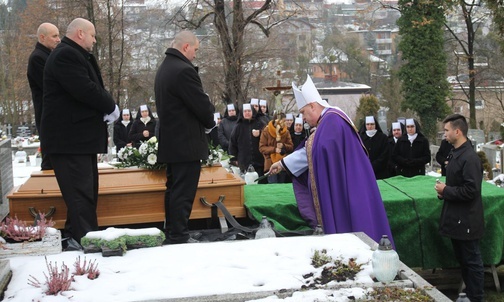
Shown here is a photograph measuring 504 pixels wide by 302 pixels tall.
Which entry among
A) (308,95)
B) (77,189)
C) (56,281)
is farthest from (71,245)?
(308,95)

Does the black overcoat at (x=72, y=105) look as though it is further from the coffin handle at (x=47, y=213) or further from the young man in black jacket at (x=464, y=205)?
the young man in black jacket at (x=464, y=205)

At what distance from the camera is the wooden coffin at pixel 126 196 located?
5.96 m

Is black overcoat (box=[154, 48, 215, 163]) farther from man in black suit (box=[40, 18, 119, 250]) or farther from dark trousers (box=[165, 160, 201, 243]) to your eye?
man in black suit (box=[40, 18, 119, 250])

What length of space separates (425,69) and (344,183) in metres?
18.5

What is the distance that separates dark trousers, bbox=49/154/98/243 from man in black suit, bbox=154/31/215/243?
0.65m

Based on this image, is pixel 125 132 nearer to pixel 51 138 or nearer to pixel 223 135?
pixel 223 135

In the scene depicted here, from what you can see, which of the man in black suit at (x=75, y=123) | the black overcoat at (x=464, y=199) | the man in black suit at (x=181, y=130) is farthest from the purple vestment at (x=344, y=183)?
the man in black suit at (x=75, y=123)

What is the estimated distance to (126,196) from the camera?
615 centimetres

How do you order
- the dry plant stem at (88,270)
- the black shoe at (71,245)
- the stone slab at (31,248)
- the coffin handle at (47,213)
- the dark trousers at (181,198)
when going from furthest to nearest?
the coffin handle at (47,213) < the dark trousers at (181,198) < the black shoe at (71,245) < the stone slab at (31,248) < the dry plant stem at (88,270)

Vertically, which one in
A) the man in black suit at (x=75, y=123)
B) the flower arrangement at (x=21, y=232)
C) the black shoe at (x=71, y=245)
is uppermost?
the man in black suit at (x=75, y=123)

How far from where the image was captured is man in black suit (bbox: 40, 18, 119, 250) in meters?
5.43

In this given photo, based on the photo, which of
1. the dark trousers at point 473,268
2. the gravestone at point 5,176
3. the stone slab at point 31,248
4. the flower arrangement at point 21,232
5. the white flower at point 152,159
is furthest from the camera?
the gravestone at point 5,176

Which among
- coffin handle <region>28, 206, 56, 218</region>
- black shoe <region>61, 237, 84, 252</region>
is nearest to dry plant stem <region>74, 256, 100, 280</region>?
black shoe <region>61, 237, 84, 252</region>

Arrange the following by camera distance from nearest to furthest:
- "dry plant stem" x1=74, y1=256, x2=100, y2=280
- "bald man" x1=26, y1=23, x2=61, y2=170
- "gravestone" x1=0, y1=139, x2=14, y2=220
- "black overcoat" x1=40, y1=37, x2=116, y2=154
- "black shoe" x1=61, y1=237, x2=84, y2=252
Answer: "dry plant stem" x1=74, y1=256, x2=100, y2=280
"black shoe" x1=61, y1=237, x2=84, y2=252
"black overcoat" x1=40, y1=37, x2=116, y2=154
"bald man" x1=26, y1=23, x2=61, y2=170
"gravestone" x1=0, y1=139, x2=14, y2=220
